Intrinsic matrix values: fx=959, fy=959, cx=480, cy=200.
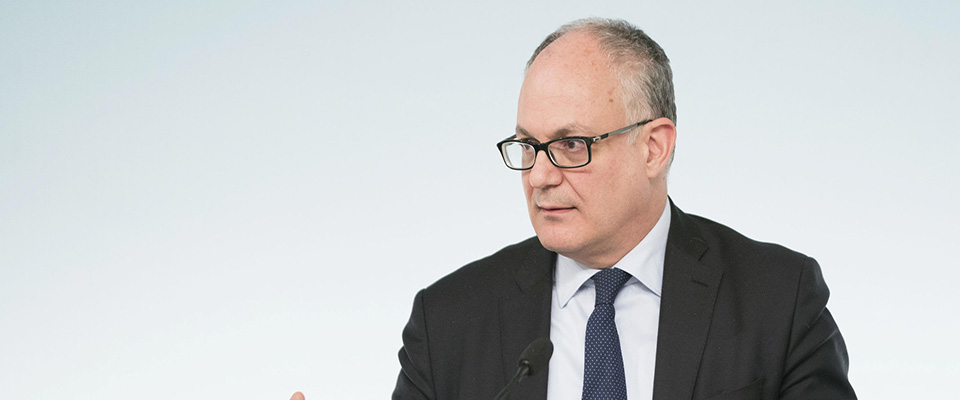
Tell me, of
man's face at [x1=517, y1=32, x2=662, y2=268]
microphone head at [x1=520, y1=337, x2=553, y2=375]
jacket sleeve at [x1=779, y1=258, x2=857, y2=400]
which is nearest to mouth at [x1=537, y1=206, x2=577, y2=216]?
man's face at [x1=517, y1=32, x2=662, y2=268]

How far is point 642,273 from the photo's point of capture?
2000 mm

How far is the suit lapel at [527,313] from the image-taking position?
1.94 meters

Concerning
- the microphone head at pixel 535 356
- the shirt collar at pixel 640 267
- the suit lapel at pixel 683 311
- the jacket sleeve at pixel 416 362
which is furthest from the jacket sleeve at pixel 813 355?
the jacket sleeve at pixel 416 362

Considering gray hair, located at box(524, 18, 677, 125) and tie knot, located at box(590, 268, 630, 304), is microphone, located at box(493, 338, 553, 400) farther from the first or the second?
gray hair, located at box(524, 18, 677, 125)

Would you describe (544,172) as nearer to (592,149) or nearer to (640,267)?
(592,149)

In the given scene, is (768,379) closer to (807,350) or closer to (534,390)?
(807,350)

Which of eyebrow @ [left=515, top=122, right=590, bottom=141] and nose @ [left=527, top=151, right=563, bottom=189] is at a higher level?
eyebrow @ [left=515, top=122, right=590, bottom=141]

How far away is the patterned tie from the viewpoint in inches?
73.9

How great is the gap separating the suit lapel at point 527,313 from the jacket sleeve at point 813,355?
1.59ft

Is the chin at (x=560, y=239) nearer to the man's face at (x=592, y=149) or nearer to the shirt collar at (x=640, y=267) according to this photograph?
the man's face at (x=592, y=149)

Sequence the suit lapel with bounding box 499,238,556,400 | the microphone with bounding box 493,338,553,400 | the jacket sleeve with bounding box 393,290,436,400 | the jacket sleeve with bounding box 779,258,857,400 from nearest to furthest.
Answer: the microphone with bounding box 493,338,553,400 < the jacket sleeve with bounding box 779,258,857,400 < the suit lapel with bounding box 499,238,556,400 < the jacket sleeve with bounding box 393,290,436,400

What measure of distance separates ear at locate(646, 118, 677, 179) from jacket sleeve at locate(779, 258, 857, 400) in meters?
0.36

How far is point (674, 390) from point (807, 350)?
0.27 metres

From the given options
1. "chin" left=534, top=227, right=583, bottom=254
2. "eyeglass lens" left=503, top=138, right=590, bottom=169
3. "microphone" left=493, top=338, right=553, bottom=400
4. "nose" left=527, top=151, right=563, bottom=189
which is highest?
"eyeglass lens" left=503, top=138, right=590, bottom=169
